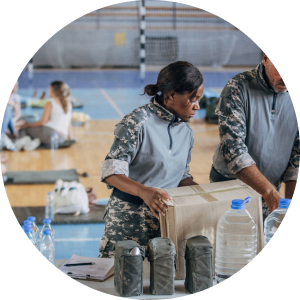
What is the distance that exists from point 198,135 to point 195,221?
7.36 m

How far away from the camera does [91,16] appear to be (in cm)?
2125

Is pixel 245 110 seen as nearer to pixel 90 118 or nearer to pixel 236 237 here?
pixel 236 237

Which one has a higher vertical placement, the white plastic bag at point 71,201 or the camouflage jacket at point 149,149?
the camouflage jacket at point 149,149

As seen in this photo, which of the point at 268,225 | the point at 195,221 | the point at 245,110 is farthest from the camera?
the point at 245,110

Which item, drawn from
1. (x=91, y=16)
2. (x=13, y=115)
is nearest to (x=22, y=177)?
(x=13, y=115)

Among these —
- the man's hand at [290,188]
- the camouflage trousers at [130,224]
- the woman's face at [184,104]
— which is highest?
the woman's face at [184,104]

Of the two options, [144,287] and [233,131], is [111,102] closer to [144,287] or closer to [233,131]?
[233,131]

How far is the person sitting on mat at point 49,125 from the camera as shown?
302 inches

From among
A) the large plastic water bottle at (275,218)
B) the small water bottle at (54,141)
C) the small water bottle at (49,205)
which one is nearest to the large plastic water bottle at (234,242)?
the large plastic water bottle at (275,218)

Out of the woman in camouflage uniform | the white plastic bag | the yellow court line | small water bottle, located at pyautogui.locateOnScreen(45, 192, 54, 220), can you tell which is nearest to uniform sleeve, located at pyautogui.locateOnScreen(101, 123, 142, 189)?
the woman in camouflage uniform

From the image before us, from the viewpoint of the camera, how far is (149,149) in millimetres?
2090

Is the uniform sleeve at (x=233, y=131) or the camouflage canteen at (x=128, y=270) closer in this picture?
the camouflage canteen at (x=128, y=270)

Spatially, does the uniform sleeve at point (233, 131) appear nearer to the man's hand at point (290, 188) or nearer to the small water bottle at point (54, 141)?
the man's hand at point (290, 188)

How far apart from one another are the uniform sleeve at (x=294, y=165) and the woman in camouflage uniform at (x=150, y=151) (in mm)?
662
